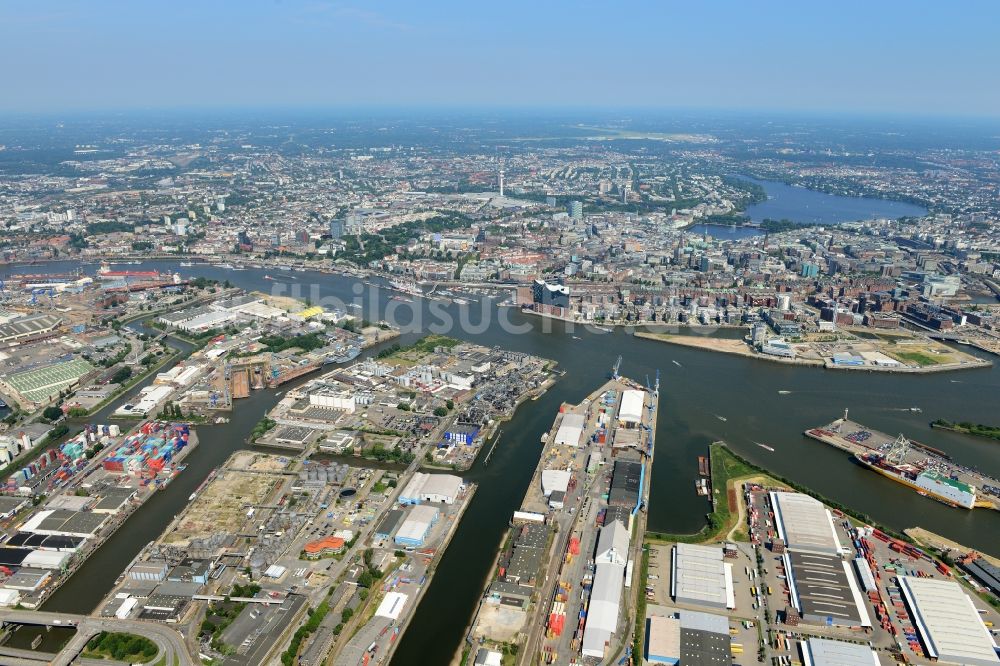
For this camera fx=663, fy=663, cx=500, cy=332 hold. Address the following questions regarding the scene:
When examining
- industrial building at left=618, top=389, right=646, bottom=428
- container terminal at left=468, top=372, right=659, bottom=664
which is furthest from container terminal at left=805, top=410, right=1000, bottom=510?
container terminal at left=468, top=372, right=659, bottom=664

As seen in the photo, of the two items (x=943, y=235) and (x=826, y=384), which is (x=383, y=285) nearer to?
(x=826, y=384)

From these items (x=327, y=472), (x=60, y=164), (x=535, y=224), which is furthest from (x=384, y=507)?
(x=60, y=164)

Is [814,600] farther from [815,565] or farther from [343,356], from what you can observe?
[343,356]

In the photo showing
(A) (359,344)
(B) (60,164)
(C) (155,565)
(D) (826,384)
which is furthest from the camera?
(B) (60,164)

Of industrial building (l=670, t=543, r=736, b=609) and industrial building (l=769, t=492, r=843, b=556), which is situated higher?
industrial building (l=769, t=492, r=843, b=556)

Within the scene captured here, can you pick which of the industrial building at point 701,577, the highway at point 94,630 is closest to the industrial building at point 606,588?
the industrial building at point 701,577

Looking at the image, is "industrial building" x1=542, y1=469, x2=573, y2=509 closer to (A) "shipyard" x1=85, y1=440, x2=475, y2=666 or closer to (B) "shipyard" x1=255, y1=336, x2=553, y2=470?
(A) "shipyard" x1=85, y1=440, x2=475, y2=666

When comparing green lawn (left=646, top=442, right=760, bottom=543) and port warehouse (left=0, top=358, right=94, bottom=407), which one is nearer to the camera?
green lawn (left=646, top=442, right=760, bottom=543)
